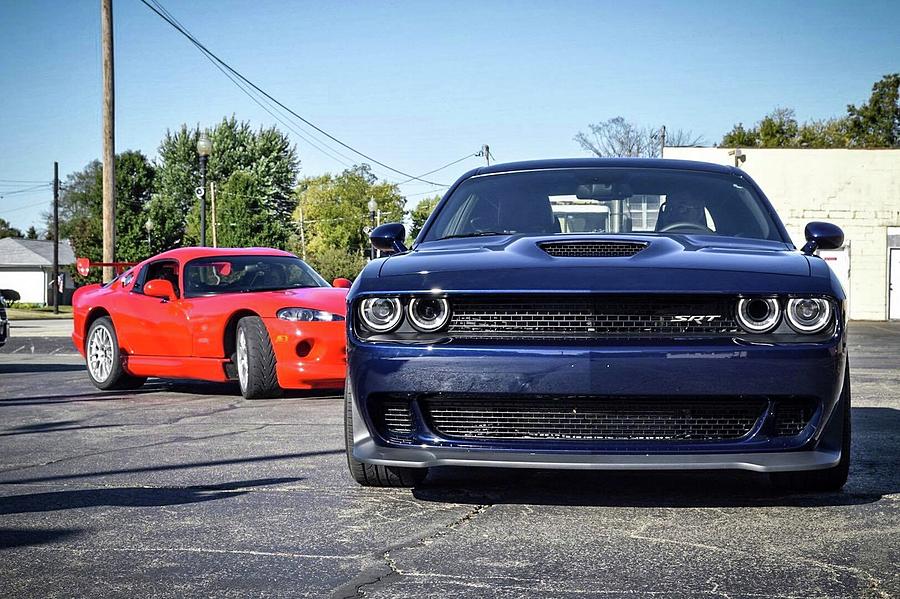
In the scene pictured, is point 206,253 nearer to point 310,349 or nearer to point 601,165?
point 310,349

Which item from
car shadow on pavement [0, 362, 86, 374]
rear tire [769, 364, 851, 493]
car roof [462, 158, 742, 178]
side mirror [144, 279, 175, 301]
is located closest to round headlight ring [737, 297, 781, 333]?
rear tire [769, 364, 851, 493]

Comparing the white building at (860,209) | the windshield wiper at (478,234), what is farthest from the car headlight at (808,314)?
the white building at (860,209)

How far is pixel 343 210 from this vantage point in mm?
114312

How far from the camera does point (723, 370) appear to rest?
428 centimetres

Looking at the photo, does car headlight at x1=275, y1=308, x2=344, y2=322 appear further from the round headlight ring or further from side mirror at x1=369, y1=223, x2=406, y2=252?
the round headlight ring

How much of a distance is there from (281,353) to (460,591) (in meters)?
6.46

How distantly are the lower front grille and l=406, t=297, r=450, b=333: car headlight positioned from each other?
37cm

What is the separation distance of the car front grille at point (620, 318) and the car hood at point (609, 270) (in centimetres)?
6

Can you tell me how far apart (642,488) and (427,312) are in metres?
1.38

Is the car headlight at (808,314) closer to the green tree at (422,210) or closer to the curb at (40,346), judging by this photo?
the curb at (40,346)

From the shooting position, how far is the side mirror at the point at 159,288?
10398 millimetres

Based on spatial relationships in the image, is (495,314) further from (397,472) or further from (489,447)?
(397,472)

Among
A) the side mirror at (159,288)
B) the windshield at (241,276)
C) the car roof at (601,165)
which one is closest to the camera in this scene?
the car roof at (601,165)

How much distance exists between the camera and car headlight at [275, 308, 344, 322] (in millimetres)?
9648
